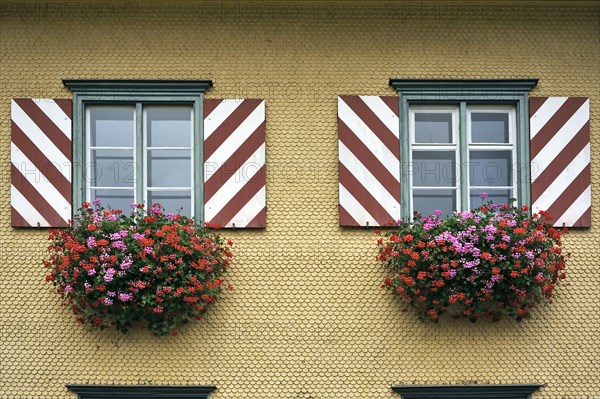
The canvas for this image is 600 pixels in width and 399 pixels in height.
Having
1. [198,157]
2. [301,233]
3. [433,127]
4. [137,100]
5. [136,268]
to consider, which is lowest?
[136,268]

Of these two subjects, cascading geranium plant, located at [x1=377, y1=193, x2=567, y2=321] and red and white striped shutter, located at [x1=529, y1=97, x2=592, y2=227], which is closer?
cascading geranium plant, located at [x1=377, y1=193, x2=567, y2=321]

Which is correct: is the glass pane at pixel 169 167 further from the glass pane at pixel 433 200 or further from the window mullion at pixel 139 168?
the glass pane at pixel 433 200

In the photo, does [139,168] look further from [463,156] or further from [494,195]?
[494,195]

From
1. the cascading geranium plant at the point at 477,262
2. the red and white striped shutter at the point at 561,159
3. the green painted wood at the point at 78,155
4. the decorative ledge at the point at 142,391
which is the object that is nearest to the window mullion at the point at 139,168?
the green painted wood at the point at 78,155

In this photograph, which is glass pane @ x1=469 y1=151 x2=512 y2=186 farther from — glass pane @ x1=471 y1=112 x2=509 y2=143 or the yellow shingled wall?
the yellow shingled wall

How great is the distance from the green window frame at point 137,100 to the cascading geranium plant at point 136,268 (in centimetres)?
54

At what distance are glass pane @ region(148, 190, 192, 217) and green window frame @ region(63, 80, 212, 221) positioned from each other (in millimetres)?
107

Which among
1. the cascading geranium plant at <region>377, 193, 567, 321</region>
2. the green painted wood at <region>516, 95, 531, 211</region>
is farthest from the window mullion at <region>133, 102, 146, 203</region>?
the green painted wood at <region>516, 95, 531, 211</region>

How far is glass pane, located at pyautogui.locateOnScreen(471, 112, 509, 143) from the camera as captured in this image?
9.83 metres

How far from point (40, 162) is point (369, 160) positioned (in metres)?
3.42

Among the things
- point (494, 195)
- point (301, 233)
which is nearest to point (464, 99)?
point (494, 195)

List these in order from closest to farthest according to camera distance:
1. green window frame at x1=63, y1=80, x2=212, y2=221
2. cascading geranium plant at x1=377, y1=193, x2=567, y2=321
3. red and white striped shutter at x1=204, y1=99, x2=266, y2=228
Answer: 1. cascading geranium plant at x1=377, y1=193, x2=567, y2=321
2. red and white striped shutter at x1=204, y1=99, x2=266, y2=228
3. green window frame at x1=63, y1=80, x2=212, y2=221

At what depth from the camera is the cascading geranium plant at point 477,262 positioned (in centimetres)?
889

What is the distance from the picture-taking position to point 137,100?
377 inches
